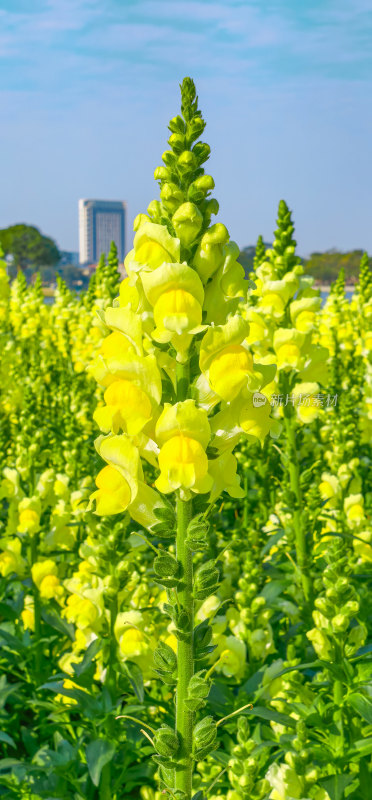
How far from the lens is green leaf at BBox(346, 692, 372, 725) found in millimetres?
2693

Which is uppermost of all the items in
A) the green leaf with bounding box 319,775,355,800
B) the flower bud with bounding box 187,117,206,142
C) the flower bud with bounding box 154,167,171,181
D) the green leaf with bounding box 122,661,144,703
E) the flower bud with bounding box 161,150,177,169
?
the flower bud with bounding box 187,117,206,142

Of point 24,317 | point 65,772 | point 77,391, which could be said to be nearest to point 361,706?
point 65,772

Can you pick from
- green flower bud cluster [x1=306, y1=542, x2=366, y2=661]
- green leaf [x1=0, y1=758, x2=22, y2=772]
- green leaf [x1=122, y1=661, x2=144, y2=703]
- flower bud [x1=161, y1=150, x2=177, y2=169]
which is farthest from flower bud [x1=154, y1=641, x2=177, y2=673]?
green leaf [x1=0, y1=758, x2=22, y2=772]

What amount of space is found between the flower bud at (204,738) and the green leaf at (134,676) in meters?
1.48

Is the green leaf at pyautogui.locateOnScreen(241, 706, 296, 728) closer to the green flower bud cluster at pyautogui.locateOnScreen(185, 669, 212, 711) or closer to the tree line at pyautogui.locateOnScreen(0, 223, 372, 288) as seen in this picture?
the green flower bud cluster at pyautogui.locateOnScreen(185, 669, 212, 711)

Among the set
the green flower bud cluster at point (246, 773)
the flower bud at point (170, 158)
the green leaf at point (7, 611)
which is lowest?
the green leaf at point (7, 611)

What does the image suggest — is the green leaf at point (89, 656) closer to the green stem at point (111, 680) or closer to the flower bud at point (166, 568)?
the green stem at point (111, 680)

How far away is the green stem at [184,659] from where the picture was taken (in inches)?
78.1

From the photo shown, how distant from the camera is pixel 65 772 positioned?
3.62 metres

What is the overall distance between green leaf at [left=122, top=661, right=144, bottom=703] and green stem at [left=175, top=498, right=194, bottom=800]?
56.1 inches

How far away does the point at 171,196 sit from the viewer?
6.62 feet

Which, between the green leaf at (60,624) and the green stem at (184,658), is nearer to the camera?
the green stem at (184,658)

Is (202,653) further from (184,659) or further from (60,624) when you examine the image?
(60,624)

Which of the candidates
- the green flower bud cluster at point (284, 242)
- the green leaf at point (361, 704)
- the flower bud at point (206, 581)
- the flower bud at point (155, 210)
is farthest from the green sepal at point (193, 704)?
the green flower bud cluster at point (284, 242)
